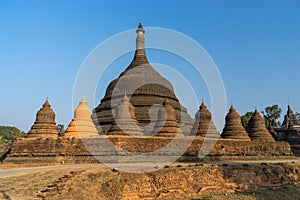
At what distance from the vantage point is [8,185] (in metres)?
10.9

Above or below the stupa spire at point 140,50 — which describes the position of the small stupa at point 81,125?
below

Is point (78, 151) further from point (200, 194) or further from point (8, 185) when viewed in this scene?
point (200, 194)

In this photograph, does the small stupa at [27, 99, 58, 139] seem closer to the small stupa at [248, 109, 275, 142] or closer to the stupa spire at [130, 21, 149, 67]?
the stupa spire at [130, 21, 149, 67]


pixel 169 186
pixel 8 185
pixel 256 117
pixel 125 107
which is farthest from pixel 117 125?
pixel 256 117

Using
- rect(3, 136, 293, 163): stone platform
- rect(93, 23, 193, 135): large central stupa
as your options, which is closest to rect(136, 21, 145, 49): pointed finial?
rect(93, 23, 193, 135): large central stupa

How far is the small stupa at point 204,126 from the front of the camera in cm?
2798

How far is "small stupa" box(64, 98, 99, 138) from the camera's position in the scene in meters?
24.4

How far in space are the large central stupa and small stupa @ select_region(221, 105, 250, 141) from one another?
12.7 feet

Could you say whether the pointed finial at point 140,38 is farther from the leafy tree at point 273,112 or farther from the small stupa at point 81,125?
the leafy tree at point 273,112

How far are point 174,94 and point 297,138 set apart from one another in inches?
691

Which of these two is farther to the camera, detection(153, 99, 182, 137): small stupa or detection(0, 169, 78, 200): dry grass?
detection(153, 99, 182, 137): small stupa

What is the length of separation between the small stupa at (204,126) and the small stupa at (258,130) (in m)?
5.35

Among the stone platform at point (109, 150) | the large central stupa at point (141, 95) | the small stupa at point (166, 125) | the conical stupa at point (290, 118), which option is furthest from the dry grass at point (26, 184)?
the conical stupa at point (290, 118)

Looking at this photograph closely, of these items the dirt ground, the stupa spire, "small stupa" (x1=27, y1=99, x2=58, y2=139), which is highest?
the stupa spire
